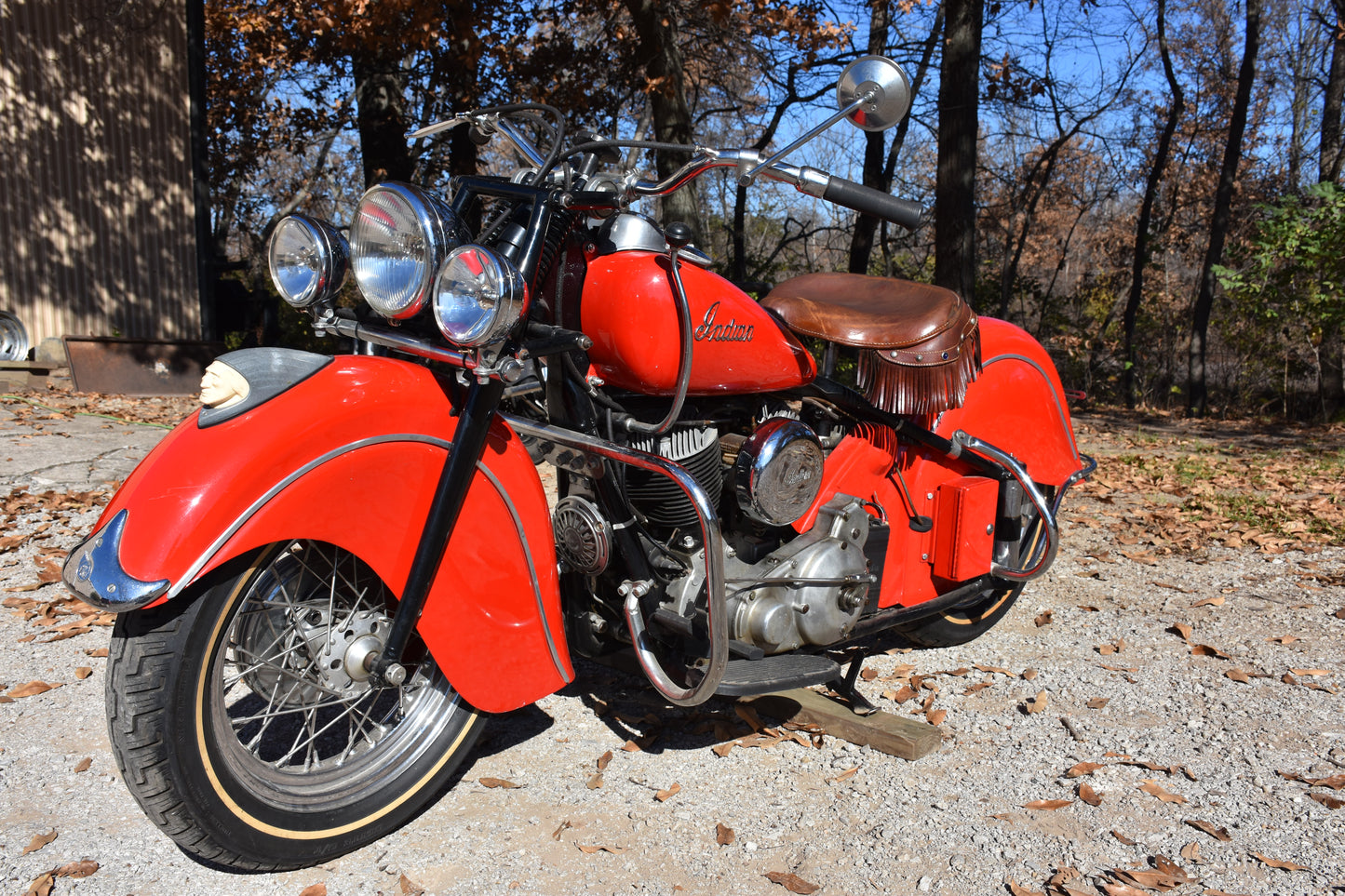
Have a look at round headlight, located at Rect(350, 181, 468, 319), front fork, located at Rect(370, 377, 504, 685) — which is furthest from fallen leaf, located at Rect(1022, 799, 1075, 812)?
round headlight, located at Rect(350, 181, 468, 319)

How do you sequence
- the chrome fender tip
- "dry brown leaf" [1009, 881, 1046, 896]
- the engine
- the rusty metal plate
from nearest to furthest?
1. the chrome fender tip
2. "dry brown leaf" [1009, 881, 1046, 896]
3. the engine
4. the rusty metal plate

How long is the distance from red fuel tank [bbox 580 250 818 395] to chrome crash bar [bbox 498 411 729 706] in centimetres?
22

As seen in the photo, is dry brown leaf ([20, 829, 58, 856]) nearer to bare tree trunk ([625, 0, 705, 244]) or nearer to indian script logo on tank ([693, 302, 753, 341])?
indian script logo on tank ([693, 302, 753, 341])

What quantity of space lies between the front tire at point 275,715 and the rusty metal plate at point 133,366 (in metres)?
8.07

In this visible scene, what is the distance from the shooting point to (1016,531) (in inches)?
138

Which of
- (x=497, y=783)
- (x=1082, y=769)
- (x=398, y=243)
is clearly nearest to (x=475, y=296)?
(x=398, y=243)

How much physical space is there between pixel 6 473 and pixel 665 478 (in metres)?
4.88

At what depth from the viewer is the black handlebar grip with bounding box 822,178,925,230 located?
2367mm

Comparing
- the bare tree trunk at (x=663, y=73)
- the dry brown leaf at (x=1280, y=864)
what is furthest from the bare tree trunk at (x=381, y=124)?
the dry brown leaf at (x=1280, y=864)

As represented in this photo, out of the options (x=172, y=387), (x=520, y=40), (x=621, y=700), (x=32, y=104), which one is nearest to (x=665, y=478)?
(x=621, y=700)

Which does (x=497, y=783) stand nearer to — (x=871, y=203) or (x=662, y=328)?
(x=662, y=328)

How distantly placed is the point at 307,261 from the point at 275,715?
1.10 m

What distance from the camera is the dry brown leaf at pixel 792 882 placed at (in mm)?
2229

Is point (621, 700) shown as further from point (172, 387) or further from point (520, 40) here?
point (520, 40)
